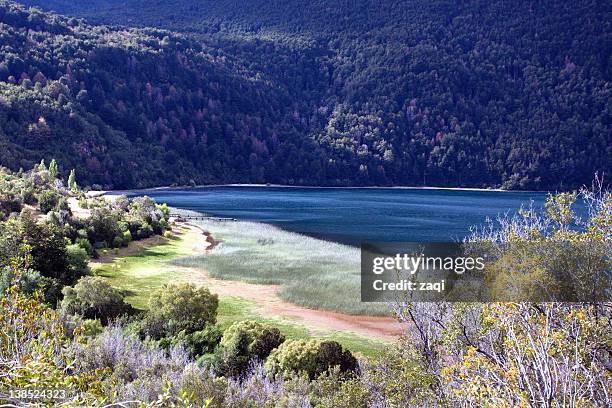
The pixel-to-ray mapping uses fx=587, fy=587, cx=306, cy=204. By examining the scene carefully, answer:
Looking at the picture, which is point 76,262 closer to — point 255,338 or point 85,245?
point 85,245

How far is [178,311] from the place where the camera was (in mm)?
20703

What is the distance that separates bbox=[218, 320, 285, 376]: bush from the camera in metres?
16.8

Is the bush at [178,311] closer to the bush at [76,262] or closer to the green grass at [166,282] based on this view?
the green grass at [166,282]

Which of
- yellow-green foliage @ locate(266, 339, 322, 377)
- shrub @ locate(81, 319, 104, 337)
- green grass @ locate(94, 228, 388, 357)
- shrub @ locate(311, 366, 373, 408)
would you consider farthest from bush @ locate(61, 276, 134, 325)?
shrub @ locate(311, 366, 373, 408)

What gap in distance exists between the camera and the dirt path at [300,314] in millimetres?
23781

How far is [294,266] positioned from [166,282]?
388 inches

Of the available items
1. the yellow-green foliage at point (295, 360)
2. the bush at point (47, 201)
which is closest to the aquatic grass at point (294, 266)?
the yellow-green foliage at point (295, 360)

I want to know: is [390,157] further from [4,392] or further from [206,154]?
[4,392]

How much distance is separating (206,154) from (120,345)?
14316cm

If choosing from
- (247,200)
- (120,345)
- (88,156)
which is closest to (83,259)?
(120,345)

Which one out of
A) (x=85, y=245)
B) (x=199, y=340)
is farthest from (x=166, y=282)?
(x=199, y=340)

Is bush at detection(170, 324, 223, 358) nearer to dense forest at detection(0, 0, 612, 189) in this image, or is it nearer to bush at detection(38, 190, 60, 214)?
bush at detection(38, 190, 60, 214)

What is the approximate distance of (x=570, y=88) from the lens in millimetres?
198250

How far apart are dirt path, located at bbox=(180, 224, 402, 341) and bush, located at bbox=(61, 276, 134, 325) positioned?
6.48 meters
